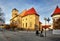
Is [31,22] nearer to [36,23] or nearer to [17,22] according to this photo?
[36,23]

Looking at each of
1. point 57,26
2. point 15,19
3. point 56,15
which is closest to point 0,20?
point 57,26

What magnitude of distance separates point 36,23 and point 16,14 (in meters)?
23.4

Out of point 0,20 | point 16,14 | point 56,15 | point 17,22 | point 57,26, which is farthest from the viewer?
point 16,14

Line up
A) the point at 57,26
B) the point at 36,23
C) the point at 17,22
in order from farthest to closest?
the point at 17,22
the point at 36,23
the point at 57,26

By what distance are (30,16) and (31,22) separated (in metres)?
5.52

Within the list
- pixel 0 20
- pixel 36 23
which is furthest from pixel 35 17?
pixel 0 20

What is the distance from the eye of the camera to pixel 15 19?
118m

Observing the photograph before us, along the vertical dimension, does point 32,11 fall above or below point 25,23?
above

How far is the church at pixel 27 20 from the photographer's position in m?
101

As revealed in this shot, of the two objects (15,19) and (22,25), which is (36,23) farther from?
(15,19)

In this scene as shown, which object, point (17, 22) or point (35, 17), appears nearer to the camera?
point (35, 17)

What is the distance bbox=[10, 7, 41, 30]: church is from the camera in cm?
10100

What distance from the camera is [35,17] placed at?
346 ft

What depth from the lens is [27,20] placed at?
107 metres
